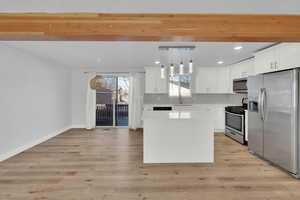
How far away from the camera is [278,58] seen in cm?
330

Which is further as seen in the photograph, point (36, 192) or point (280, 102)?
point (280, 102)

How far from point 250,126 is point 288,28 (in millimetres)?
2459

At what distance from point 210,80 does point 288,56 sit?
309cm

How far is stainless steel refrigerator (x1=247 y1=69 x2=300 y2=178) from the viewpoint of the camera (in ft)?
9.35

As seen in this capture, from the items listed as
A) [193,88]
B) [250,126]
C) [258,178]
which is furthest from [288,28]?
[193,88]

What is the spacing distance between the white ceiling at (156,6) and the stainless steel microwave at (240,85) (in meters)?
3.08

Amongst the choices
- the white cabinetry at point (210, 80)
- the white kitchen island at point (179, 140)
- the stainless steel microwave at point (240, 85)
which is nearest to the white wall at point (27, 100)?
the white kitchen island at point (179, 140)

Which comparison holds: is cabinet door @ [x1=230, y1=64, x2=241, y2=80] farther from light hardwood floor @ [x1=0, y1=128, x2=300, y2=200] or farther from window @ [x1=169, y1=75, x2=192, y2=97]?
light hardwood floor @ [x1=0, y1=128, x2=300, y2=200]

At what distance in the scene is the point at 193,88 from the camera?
245 inches

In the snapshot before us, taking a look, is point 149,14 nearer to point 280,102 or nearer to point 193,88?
point 280,102

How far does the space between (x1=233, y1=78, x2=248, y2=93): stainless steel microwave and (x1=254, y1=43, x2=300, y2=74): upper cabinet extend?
106 cm

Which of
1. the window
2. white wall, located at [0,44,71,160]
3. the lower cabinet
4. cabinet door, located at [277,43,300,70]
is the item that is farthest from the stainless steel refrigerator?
white wall, located at [0,44,71,160]

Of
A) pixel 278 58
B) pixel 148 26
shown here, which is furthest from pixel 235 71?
pixel 148 26

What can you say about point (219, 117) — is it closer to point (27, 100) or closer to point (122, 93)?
point (122, 93)
